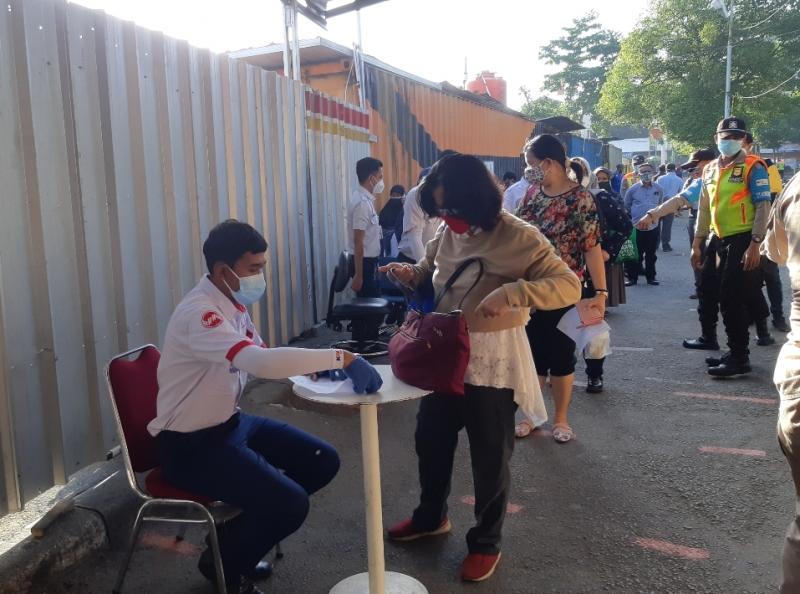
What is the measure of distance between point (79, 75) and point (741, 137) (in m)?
4.58

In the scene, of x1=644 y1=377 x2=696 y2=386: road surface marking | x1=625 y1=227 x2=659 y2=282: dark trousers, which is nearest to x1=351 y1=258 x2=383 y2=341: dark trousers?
x1=644 y1=377 x2=696 y2=386: road surface marking

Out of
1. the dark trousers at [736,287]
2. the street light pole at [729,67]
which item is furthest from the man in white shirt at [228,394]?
the street light pole at [729,67]

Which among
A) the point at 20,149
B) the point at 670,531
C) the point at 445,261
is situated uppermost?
the point at 20,149

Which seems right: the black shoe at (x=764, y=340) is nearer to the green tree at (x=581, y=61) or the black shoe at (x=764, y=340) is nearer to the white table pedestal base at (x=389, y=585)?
the white table pedestal base at (x=389, y=585)

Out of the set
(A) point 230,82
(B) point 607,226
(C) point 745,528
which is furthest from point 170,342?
(B) point 607,226

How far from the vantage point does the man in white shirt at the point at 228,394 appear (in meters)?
2.28

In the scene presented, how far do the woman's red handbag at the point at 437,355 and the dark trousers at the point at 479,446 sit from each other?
0.29m

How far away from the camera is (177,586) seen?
8.94ft

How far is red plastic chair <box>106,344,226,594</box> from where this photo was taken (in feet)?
7.80

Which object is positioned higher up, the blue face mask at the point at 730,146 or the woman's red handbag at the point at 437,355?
the blue face mask at the point at 730,146

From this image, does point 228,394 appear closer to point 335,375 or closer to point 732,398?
point 335,375

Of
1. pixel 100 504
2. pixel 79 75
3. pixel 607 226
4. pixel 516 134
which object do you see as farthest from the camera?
pixel 516 134

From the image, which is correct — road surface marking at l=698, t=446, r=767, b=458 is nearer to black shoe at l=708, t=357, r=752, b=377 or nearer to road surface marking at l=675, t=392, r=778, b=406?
road surface marking at l=675, t=392, r=778, b=406

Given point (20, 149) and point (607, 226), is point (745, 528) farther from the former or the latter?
point (20, 149)
